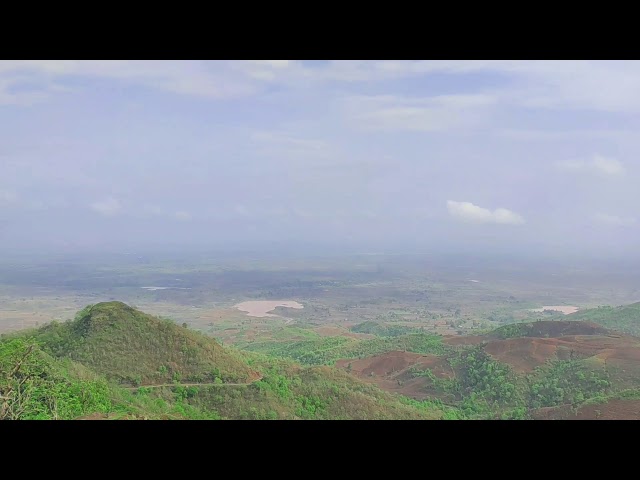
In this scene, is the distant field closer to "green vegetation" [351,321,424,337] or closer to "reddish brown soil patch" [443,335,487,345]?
"green vegetation" [351,321,424,337]

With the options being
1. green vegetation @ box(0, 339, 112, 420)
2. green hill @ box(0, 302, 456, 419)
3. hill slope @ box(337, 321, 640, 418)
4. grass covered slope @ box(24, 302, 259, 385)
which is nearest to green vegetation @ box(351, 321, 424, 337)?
hill slope @ box(337, 321, 640, 418)

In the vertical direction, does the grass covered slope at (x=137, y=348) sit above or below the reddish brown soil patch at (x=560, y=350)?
above

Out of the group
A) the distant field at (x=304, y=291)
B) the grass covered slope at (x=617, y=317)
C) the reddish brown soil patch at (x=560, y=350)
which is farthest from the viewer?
the distant field at (x=304, y=291)

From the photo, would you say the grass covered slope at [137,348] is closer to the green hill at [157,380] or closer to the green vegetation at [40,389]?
the green hill at [157,380]

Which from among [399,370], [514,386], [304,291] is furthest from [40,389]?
[304,291]

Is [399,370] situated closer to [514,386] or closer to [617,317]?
[514,386]

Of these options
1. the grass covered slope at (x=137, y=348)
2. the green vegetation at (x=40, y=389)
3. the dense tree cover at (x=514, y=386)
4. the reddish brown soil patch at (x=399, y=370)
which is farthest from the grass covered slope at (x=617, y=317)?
the green vegetation at (x=40, y=389)
